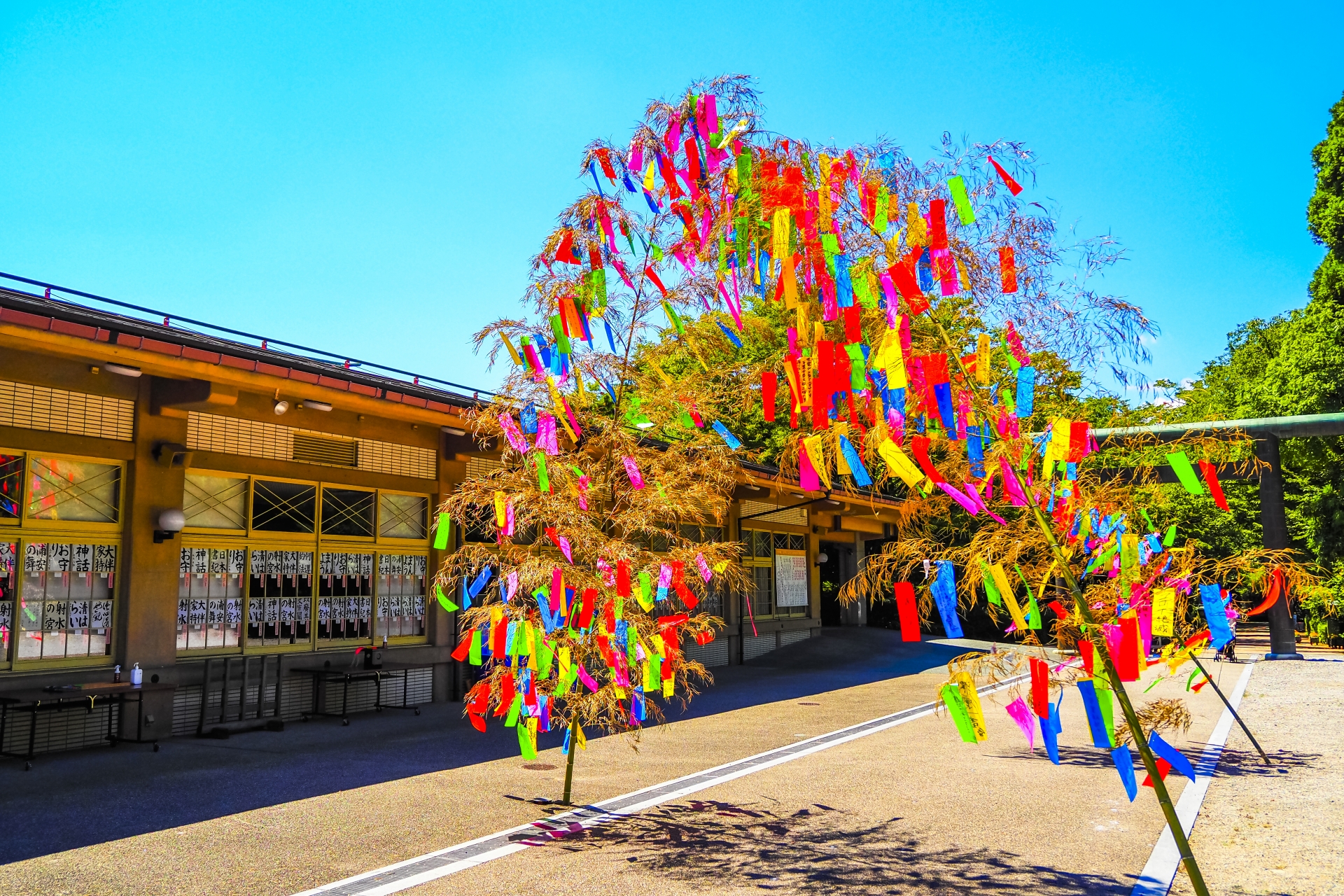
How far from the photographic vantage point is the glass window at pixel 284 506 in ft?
35.6

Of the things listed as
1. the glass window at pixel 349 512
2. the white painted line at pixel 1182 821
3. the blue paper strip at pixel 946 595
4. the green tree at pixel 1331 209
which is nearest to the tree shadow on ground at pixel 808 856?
the white painted line at pixel 1182 821

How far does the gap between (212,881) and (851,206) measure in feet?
15.6

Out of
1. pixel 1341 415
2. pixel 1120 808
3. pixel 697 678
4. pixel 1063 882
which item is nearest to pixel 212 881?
pixel 1063 882

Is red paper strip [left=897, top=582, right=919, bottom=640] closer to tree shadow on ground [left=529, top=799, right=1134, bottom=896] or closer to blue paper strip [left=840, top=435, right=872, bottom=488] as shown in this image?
blue paper strip [left=840, top=435, right=872, bottom=488]

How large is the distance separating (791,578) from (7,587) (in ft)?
54.9

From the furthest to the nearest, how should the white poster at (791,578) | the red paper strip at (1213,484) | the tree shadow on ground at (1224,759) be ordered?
1. the white poster at (791,578)
2. the tree shadow on ground at (1224,759)
3. the red paper strip at (1213,484)

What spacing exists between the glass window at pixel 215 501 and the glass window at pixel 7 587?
1.54m

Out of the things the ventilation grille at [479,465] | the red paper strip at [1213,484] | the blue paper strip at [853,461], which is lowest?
the red paper strip at [1213,484]

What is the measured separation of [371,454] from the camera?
12.0 metres

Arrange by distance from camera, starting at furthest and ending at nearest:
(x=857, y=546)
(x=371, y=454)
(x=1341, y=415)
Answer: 1. (x=857, y=546)
2. (x=1341, y=415)
3. (x=371, y=454)

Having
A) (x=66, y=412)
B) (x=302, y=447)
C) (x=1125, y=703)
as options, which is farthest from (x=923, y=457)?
(x=302, y=447)

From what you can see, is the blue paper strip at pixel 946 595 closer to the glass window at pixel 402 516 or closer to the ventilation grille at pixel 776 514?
the glass window at pixel 402 516

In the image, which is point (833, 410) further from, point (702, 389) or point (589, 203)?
point (589, 203)

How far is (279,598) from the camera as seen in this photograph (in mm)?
11039
